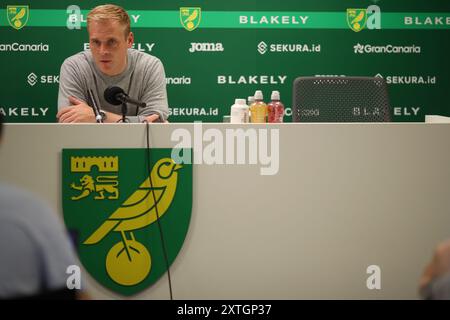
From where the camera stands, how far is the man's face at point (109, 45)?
12.8 ft

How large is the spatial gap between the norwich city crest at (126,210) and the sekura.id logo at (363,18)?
2.96 meters

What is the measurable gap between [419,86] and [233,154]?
9.88ft

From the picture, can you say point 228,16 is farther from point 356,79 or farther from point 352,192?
point 352,192

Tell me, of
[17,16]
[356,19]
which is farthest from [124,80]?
[356,19]

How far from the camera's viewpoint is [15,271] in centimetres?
116

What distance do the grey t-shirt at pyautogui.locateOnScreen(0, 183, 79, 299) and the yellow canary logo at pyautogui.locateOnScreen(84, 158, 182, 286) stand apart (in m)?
1.56

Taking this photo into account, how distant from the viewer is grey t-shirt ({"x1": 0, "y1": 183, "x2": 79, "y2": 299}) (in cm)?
110

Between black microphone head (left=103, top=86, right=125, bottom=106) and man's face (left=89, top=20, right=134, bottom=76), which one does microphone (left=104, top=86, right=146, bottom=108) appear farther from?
man's face (left=89, top=20, right=134, bottom=76)

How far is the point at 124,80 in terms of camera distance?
404 centimetres

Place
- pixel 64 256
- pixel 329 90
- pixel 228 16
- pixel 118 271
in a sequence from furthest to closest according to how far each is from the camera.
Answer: pixel 228 16, pixel 329 90, pixel 118 271, pixel 64 256

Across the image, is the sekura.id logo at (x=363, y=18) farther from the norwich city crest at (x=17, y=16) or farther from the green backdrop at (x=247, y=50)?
the norwich city crest at (x=17, y=16)

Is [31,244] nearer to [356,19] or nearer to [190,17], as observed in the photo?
[190,17]

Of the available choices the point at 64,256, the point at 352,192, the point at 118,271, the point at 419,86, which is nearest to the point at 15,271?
the point at 64,256

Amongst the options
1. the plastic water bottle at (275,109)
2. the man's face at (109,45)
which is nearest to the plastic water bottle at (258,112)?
the plastic water bottle at (275,109)
